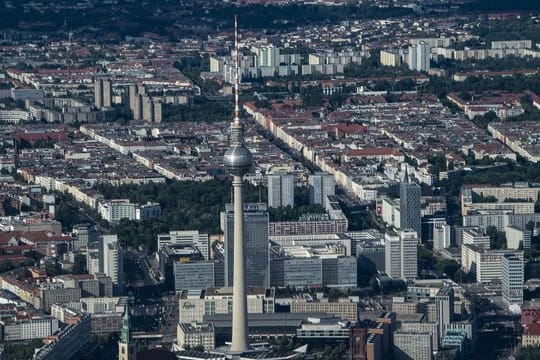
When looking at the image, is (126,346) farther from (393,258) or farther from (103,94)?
(103,94)

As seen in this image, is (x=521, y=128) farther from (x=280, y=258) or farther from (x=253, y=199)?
(x=280, y=258)

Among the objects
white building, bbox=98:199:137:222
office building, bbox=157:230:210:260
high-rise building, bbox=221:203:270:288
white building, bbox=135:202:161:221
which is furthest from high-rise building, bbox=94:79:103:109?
high-rise building, bbox=221:203:270:288

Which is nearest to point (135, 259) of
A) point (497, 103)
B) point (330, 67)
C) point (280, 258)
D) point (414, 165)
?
point (280, 258)

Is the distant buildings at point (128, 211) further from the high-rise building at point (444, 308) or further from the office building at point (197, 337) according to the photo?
the office building at point (197, 337)

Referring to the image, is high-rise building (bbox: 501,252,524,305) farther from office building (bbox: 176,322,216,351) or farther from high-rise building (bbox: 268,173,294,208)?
high-rise building (bbox: 268,173,294,208)

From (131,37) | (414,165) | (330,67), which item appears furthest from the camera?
(131,37)
